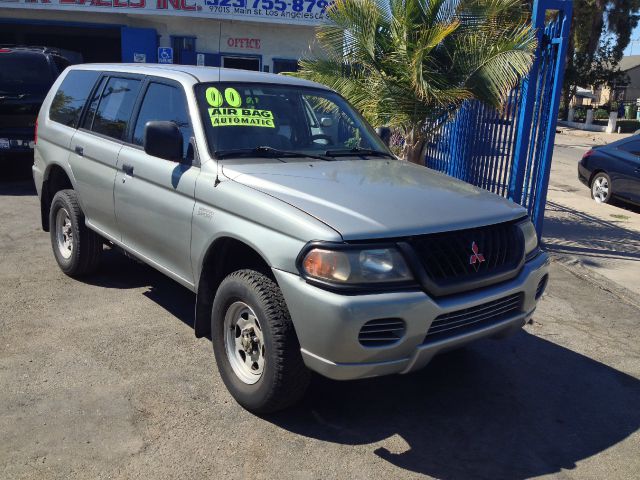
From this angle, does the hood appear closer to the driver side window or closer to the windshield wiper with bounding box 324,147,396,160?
the windshield wiper with bounding box 324,147,396,160

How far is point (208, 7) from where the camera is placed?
698 inches

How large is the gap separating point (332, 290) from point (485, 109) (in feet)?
19.5

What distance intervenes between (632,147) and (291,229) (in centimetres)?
1009

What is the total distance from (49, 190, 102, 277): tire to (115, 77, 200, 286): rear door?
2.81ft

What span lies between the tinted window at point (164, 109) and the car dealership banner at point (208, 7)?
13935mm

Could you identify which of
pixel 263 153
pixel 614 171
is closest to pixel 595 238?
Result: pixel 614 171

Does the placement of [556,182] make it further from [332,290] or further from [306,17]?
[332,290]

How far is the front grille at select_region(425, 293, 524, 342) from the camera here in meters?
3.18

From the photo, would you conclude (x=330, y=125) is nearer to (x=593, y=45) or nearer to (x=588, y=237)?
(x=588, y=237)

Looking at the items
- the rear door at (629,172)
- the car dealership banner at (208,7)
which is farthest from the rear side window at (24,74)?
the rear door at (629,172)

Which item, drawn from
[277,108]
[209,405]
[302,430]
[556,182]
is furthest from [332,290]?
[556,182]

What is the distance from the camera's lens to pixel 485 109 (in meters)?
8.16

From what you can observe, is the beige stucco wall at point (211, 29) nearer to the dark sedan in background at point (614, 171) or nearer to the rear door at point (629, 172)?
the dark sedan in background at point (614, 171)

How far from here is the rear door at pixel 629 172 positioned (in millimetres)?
10778
